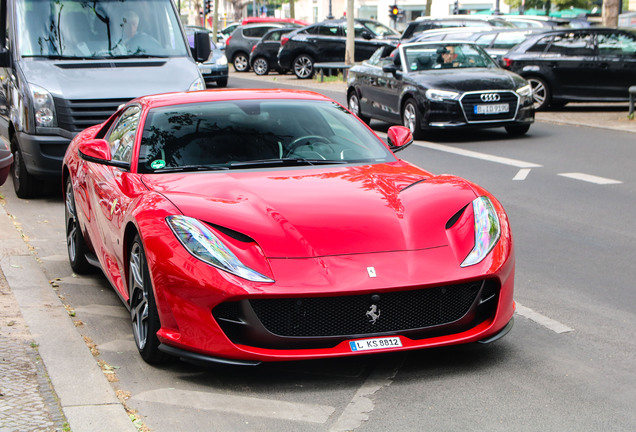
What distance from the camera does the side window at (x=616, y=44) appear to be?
65.2 ft

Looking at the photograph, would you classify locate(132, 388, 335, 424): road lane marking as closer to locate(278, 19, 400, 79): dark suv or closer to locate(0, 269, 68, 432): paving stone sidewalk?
locate(0, 269, 68, 432): paving stone sidewalk

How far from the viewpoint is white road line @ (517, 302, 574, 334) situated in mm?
A: 5688

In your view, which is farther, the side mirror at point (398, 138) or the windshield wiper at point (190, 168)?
the side mirror at point (398, 138)

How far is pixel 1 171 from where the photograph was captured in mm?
5184

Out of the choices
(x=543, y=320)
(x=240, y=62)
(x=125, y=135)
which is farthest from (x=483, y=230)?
(x=240, y=62)

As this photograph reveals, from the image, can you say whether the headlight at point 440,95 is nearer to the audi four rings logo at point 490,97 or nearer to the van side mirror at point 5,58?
the audi four rings logo at point 490,97

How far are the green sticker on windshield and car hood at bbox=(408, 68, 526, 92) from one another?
10.8m

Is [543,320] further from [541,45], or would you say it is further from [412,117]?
[541,45]

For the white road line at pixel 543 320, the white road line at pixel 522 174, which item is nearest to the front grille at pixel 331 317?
the white road line at pixel 543 320

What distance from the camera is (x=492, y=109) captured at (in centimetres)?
1619

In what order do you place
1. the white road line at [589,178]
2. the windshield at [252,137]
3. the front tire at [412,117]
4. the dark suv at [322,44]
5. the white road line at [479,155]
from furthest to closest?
the dark suv at [322,44]
the front tire at [412,117]
the white road line at [479,155]
the white road line at [589,178]
the windshield at [252,137]

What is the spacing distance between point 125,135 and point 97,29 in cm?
553

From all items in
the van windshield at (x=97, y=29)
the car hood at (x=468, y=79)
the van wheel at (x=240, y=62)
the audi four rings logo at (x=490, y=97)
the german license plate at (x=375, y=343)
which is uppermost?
the van windshield at (x=97, y=29)

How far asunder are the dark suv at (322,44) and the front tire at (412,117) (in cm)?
1762
